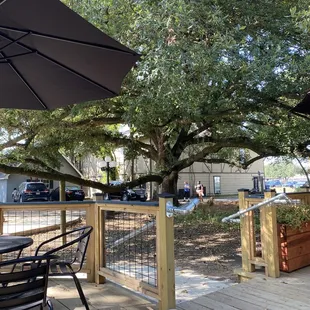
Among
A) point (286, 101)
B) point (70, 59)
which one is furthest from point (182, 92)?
point (286, 101)

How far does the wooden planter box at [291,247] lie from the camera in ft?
13.1

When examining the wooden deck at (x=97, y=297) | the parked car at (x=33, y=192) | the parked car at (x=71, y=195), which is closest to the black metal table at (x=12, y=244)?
the wooden deck at (x=97, y=297)

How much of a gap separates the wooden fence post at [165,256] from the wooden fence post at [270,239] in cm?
157

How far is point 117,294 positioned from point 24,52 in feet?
8.56

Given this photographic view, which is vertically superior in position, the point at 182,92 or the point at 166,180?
the point at 182,92

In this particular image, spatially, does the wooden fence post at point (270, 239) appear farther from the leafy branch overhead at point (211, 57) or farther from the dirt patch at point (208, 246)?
the leafy branch overhead at point (211, 57)

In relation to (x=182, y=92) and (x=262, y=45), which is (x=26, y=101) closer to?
(x=182, y=92)

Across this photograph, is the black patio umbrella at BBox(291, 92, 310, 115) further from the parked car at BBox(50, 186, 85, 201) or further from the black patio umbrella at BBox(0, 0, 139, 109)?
the parked car at BBox(50, 186, 85, 201)

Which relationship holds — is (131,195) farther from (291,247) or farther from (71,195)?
(291,247)

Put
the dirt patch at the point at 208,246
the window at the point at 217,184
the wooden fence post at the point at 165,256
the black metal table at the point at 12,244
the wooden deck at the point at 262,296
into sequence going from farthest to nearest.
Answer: the window at the point at 217,184 → the dirt patch at the point at 208,246 → the wooden deck at the point at 262,296 → the wooden fence post at the point at 165,256 → the black metal table at the point at 12,244

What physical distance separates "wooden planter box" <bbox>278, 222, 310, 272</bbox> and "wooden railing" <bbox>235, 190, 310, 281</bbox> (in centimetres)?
18

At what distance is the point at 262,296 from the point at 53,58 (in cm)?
312

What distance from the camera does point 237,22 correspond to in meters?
5.28

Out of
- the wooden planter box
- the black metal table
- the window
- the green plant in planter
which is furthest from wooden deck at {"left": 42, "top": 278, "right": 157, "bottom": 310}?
the window
